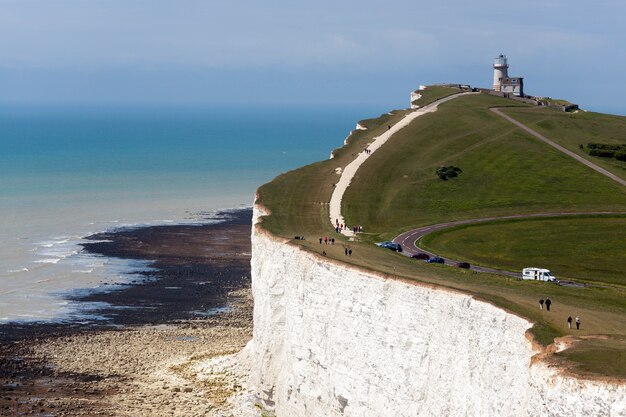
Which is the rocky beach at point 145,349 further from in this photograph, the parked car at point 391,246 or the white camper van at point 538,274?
the white camper van at point 538,274

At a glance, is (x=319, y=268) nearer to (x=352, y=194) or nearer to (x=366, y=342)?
(x=366, y=342)

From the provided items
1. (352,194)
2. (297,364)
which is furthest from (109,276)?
(297,364)

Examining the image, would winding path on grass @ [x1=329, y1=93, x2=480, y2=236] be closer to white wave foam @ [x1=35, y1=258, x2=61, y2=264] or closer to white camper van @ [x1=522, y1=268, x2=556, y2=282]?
white camper van @ [x1=522, y1=268, x2=556, y2=282]

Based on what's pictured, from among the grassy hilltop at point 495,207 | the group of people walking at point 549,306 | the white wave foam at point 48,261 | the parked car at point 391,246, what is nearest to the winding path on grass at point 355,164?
the grassy hilltop at point 495,207

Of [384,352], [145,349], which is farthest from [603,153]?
[384,352]

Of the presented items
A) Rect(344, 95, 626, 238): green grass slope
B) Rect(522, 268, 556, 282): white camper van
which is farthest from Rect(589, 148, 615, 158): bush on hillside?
Rect(522, 268, 556, 282): white camper van
